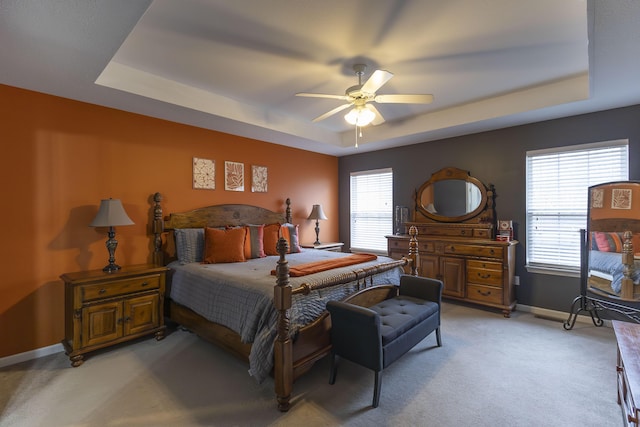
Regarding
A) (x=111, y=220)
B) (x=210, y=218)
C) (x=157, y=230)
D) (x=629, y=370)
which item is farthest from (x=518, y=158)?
(x=111, y=220)

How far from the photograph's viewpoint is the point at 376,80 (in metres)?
2.47

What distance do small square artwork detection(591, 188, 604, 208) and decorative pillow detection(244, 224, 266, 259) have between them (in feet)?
12.8

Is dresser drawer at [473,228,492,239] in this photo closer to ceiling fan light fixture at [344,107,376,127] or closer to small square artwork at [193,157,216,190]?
ceiling fan light fixture at [344,107,376,127]

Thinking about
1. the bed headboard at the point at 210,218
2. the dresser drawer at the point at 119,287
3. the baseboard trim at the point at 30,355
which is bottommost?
the baseboard trim at the point at 30,355

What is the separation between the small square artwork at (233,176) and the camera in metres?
4.36

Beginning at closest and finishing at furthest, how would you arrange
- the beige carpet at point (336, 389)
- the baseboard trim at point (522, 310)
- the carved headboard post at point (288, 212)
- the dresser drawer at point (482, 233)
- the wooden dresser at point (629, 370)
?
the wooden dresser at point (629, 370) → the beige carpet at point (336, 389) → the baseboard trim at point (522, 310) → the dresser drawer at point (482, 233) → the carved headboard post at point (288, 212)

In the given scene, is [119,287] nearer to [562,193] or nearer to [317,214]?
[317,214]

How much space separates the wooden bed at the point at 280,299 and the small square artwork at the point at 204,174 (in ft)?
1.02

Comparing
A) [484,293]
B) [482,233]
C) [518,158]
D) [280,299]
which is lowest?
[484,293]

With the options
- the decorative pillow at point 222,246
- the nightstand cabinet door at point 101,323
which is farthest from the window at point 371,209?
the nightstand cabinet door at point 101,323

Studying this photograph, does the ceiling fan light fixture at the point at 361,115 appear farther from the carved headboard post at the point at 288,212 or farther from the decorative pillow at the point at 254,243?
the carved headboard post at the point at 288,212

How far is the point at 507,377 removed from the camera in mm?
2443

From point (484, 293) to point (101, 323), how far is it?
14.3ft

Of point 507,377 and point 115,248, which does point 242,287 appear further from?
point 507,377
